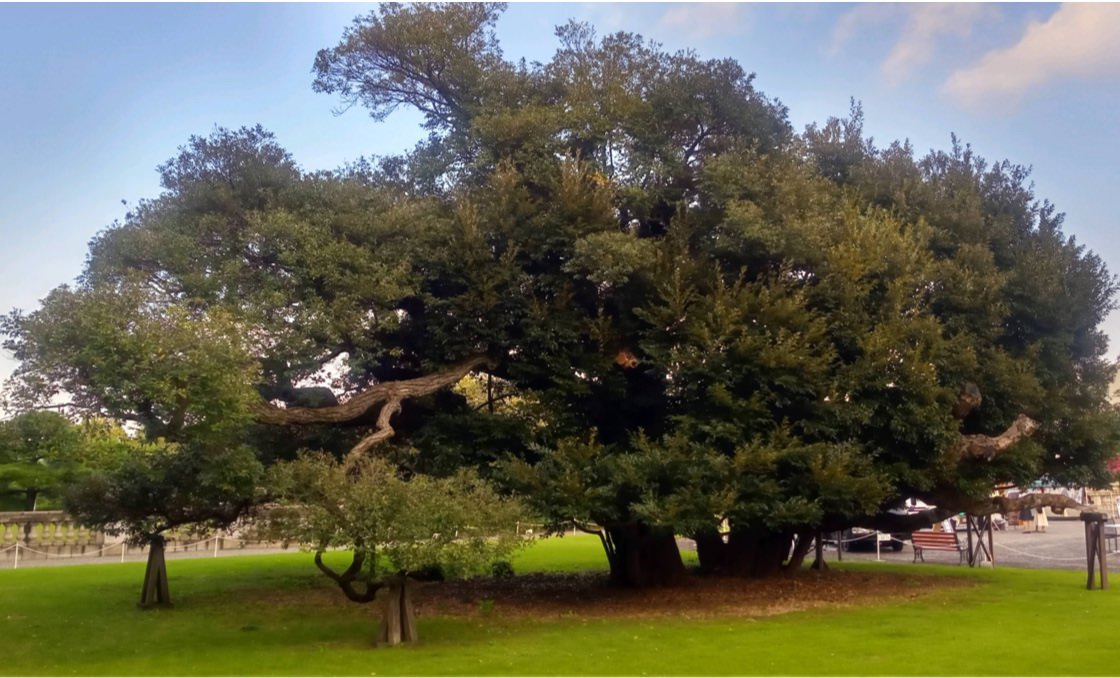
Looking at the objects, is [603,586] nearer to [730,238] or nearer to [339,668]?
[730,238]

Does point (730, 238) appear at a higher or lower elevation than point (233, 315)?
higher

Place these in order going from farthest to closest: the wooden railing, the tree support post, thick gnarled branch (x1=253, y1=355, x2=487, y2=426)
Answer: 1. the wooden railing
2. the tree support post
3. thick gnarled branch (x1=253, y1=355, x2=487, y2=426)

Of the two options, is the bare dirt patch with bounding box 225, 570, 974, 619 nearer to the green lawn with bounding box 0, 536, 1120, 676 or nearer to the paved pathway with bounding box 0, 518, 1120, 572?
the green lawn with bounding box 0, 536, 1120, 676

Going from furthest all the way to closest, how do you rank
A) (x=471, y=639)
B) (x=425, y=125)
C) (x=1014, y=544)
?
(x=1014, y=544)
(x=425, y=125)
(x=471, y=639)

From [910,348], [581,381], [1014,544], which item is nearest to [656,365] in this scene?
[581,381]

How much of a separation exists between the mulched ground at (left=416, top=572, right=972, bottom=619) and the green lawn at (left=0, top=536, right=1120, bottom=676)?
0.85 meters

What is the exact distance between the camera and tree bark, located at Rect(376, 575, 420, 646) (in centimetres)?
1513

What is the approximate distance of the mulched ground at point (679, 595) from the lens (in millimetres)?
19188

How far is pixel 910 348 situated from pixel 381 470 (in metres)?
10.2

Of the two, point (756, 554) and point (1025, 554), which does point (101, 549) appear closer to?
point (756, 554)

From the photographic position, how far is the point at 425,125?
23.1 metres

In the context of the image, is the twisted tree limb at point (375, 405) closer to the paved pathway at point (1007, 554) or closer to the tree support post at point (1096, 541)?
the tree support post at point (1096, 541)

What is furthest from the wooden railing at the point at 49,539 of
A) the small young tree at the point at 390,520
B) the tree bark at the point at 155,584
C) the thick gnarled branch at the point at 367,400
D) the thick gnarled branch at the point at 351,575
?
the small young tree at the point at 390,520

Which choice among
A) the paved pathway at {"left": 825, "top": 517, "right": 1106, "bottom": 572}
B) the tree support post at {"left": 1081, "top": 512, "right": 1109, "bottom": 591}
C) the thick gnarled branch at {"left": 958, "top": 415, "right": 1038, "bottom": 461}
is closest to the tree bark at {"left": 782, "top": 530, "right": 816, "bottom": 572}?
the thick gnarled branch at {"left": 958, "top": 415, "right": 1038, "bottom": 461}
